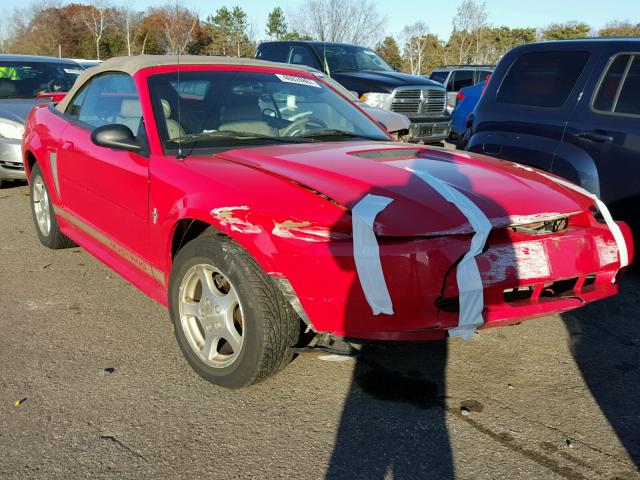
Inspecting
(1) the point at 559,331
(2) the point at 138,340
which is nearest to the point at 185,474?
(2) the point at 138,340

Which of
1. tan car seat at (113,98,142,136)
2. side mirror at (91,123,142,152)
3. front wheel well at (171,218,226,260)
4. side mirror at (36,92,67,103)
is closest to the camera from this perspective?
front wheel well at (171,218,226,260)

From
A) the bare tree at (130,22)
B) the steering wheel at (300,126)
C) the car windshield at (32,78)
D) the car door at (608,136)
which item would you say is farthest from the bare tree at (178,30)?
the bare tree at (130,22)

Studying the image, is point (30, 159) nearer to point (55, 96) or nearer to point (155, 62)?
point (55, 96)

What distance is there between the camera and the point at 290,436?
267 cm

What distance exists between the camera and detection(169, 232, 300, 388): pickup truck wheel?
2711 mm

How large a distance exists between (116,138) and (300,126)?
45.9 inches

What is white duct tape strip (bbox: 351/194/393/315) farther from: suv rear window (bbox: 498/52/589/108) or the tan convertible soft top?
suv rear window (bbox: 498/52/589/108)

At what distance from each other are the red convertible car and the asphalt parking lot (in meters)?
0.28

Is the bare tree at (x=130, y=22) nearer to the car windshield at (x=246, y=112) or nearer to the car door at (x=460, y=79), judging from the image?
the car door at (x=460, y=79)

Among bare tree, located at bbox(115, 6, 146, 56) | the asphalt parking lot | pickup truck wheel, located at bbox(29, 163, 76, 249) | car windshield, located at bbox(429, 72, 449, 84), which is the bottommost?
the asphalt parking lot

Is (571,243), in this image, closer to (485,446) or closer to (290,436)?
(485,446)

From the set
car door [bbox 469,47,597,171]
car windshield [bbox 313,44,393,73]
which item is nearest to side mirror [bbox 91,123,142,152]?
car door [bbox 469,47,597,171]

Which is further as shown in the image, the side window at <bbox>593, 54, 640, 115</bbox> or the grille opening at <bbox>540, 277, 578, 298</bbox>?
the side window at <bbox>593, 54, 640, 115</bbox>

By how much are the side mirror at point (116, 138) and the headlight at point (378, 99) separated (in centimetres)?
736
